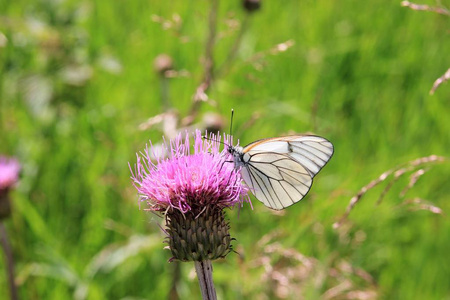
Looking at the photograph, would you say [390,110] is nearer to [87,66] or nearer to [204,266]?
[87,66]

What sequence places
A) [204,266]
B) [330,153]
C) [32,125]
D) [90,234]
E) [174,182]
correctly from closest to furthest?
[204,266] < [174,182] < [330,153] < [90,234] < [32,125]

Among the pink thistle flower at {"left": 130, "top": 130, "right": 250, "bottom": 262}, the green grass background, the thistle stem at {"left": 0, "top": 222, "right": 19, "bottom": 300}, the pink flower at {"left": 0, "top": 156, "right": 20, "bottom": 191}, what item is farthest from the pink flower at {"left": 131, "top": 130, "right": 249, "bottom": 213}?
the pink flower at {"left": 0, "top": 156, "right": 20, "bottom": 191}

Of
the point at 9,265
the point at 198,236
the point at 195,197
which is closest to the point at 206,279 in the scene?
the point at 198,236

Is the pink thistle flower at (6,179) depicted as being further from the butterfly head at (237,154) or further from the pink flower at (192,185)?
the butterfly head at (237,154)

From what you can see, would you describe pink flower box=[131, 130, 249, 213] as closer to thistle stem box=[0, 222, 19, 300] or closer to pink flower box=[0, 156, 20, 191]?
thistle stem box=[0, 222, 19, 300]

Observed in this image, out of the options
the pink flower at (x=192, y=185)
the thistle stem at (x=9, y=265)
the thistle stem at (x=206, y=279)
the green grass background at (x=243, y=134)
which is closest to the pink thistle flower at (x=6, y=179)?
the thistle stem at (x=9, y=265)

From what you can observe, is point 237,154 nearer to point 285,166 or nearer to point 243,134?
point 285,166

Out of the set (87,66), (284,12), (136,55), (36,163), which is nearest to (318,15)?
(284,12)
